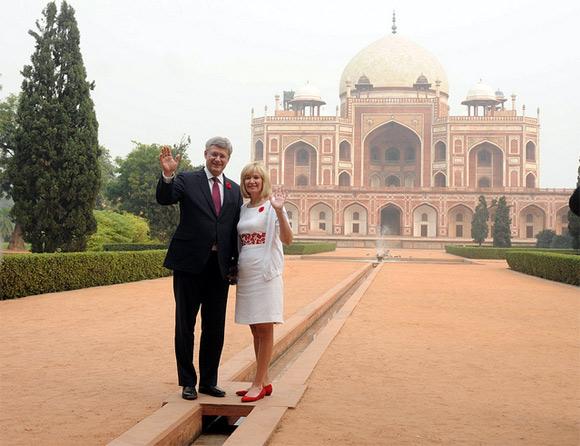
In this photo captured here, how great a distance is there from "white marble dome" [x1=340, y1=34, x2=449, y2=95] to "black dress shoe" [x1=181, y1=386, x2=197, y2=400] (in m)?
52.1

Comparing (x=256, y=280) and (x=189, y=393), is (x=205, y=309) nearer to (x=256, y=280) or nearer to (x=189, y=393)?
(x=256, y=280)

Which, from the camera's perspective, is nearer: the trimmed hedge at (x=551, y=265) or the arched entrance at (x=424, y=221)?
the trimmed hedge at (x=551, y=265)

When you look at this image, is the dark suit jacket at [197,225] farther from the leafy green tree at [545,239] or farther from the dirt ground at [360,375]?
the leafy green tree at [545,239]

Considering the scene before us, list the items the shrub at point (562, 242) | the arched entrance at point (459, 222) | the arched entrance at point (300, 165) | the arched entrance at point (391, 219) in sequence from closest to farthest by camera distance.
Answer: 1. the shrub at point (562, 242)
2. the arched entrance at point (459, 222)
3. the arched entrance at point (391, 219)
4. the arched entrance at point (300, 165)

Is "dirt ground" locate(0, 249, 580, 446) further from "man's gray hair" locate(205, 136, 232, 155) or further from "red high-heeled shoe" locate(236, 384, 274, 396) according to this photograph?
"man's gray hair" locate(205, 136, 232, 155)

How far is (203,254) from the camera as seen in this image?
3.63 metres

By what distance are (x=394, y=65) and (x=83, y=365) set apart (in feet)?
172

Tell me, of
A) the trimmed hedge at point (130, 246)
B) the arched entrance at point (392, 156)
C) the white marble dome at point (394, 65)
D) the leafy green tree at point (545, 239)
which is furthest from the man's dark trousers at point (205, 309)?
the white marble dome at point (394, 65)

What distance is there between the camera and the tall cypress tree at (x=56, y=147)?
46.8ft

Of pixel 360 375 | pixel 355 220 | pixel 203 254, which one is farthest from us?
pixel 355 220

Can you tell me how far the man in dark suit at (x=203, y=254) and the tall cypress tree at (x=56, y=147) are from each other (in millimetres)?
11160

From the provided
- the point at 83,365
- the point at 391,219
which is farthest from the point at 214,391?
the point at 391,219

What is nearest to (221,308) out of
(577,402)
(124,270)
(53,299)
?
(577,402)

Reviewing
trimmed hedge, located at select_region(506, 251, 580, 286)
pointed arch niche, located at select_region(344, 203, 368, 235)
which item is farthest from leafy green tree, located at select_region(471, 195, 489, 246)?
trimmed hedge, located at select_region(506, 251, 580, 286)
